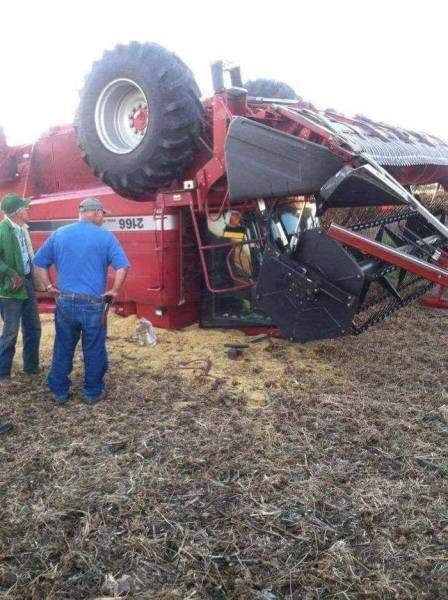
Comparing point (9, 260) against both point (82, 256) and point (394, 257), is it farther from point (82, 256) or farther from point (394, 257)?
point (394, 257)

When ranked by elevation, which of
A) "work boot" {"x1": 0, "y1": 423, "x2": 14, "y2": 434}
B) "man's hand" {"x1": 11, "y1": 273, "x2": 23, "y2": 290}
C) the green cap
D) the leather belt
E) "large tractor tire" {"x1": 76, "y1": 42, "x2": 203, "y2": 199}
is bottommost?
"work boot" {"x1": 0, "y1": 423, "x2": 14, "y2": 434}

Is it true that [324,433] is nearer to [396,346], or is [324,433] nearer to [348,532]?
[348,532]

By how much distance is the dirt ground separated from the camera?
6.91ft

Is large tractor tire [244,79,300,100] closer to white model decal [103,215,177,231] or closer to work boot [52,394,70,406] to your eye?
white model decal [103,215,177,231]

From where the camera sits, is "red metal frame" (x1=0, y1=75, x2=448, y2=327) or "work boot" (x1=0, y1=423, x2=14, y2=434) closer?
"work boot" (x1=0, y1=423, x2=14, y2=434)

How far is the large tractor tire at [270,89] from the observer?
21.7 ft

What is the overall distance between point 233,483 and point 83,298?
1797 millimetres

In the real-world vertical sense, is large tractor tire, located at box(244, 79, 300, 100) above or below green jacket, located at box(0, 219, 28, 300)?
above

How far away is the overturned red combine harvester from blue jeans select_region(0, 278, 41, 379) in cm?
115

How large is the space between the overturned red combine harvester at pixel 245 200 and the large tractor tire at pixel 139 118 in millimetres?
11

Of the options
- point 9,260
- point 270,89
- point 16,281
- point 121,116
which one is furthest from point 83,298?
point 270,89

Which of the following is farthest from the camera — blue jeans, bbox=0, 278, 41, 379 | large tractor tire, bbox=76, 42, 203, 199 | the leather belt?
large tractor tire, bbox=76, 42, 203, 199

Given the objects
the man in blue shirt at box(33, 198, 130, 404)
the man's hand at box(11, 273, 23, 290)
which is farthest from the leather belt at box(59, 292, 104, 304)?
the man's hand at box(11, 273, 23, 290)

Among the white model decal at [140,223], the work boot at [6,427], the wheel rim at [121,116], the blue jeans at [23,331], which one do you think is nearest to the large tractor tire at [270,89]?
the wheel rim at [121,116]
